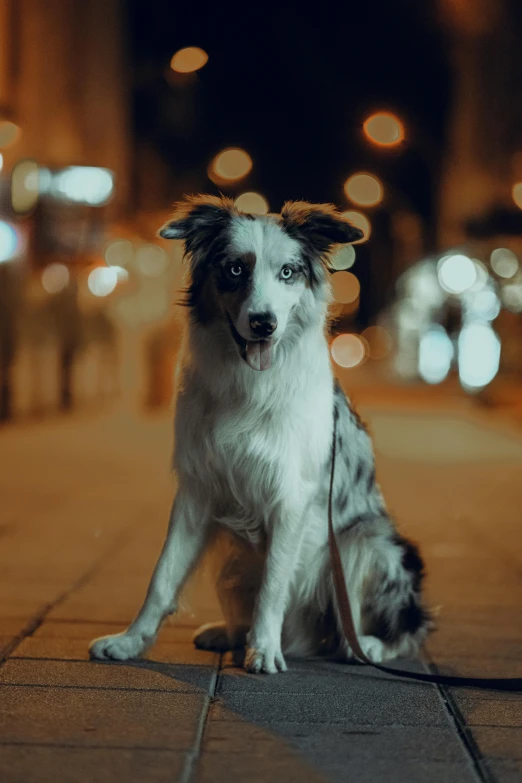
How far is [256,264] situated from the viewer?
437 cm

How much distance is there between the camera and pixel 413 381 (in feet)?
165

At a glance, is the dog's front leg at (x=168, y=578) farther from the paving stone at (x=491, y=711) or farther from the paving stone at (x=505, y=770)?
the paving stone at (x=505, y=770)

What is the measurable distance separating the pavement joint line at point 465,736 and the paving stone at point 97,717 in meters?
0.86

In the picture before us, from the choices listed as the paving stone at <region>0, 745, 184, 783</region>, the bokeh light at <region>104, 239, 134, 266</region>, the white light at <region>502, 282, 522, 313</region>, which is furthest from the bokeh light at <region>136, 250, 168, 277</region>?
the paving stone at <region>0, 745, 184, 783</region>

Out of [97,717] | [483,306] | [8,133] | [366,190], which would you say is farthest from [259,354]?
[483,306]

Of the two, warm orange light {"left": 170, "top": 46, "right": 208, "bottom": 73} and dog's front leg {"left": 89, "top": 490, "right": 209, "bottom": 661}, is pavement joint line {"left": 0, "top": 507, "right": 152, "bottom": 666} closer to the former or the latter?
dog's front leg {"left": 89, "top": 490, "right": 209, "bottom": 661}

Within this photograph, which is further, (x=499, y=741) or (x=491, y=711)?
(x=491, y=711)

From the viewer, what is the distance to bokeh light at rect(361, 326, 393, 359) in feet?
250

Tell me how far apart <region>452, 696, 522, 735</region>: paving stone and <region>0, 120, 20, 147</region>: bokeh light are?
563 inches

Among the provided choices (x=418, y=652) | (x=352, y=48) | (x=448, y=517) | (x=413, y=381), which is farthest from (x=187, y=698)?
(x=413, y=381)

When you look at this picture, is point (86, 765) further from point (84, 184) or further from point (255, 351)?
point (84, 184)

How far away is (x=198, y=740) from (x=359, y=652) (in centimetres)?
124

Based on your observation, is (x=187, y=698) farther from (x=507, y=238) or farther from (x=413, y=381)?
(x=413, y=381)

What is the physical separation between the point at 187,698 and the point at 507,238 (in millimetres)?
24564
